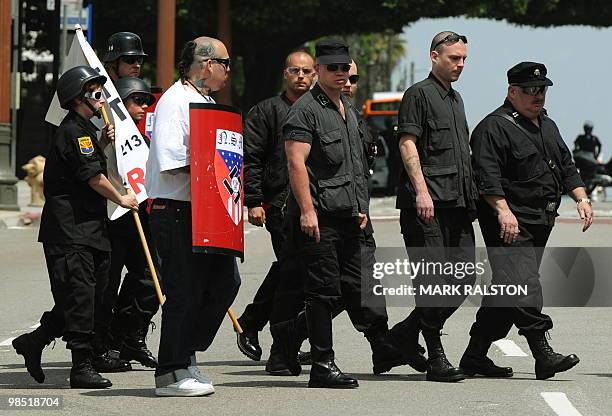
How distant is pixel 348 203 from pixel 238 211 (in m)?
0.74

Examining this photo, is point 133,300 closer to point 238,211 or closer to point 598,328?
point 238,211

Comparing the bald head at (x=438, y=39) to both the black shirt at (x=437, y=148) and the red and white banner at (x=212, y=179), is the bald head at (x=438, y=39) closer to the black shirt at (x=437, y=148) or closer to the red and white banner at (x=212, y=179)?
the black shirt at (x=437, y=148)

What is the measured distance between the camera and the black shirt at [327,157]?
9031mm

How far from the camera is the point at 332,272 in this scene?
9.09 m

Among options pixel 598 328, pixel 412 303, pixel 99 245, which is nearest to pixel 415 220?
pixel 99 245

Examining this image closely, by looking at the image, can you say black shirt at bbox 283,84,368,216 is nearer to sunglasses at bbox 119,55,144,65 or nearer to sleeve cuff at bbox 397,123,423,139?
sleeve cuff at bbox 397,123,423,139

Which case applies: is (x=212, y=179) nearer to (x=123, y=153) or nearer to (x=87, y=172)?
(x=87, y=172)

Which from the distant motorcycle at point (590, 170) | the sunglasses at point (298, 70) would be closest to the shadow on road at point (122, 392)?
the sunglasses at point (298, 70)

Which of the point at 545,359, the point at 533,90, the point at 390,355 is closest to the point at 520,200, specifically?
the point at 533,90

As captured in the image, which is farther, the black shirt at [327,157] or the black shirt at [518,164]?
the black shirt at [518,164]

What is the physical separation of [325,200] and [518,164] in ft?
4.04

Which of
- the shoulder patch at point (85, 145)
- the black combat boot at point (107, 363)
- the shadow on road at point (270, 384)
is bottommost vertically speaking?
the black combat boot at point (107, 363)

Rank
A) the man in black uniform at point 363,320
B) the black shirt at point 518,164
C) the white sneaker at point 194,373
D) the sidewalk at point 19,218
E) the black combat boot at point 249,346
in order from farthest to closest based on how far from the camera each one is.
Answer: the sidewalk at point 19,218 → the black combat boot at point 249,346 → the black shirt at point 518,164 → the man in black uniform at point 363,320 → the white sneaker at point 194,373

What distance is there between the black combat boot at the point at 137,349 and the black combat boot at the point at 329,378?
4.49 ft
